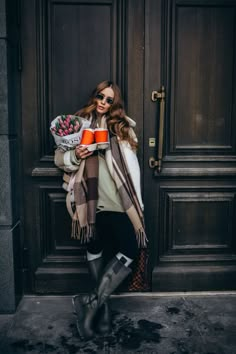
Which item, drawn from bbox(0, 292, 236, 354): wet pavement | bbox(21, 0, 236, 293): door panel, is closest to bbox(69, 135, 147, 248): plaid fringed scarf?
bbox(21, 0, 236, 293): door panel

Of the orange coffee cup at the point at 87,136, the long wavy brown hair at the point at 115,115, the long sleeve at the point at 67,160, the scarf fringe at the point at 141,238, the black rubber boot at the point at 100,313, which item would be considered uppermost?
the long wavy brown hair at the point at 115,115

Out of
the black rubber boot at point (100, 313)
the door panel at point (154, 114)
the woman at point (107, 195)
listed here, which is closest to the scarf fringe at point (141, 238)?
the woman at point (107, 195)

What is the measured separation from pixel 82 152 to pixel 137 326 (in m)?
1.51

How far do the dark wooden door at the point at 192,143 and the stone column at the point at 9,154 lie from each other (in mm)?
1183

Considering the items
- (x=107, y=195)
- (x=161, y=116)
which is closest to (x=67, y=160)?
(x=107, y=195)

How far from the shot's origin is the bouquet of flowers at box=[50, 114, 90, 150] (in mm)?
3484

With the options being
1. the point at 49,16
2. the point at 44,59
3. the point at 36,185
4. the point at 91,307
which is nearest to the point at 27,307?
the point at 91,307

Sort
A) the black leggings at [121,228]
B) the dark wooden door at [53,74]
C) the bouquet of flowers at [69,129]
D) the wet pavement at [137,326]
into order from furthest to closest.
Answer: the dark wooden door at [53,74] → the black leggings at [121,228] → the bouquet of flowers at [69,129] → the wet pavement at [137,326]

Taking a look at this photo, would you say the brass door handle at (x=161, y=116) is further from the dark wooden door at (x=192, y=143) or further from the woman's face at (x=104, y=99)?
the woman's face at (x=104, y=99)

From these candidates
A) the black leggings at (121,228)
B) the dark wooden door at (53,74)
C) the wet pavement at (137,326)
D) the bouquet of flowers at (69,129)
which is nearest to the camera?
the wet pavement at (137,326)

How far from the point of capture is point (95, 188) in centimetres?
357

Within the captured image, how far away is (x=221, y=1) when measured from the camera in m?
4.01

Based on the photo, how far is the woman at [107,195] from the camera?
11.7 feet

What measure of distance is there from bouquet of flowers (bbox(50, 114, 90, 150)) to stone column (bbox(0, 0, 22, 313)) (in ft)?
1.67
